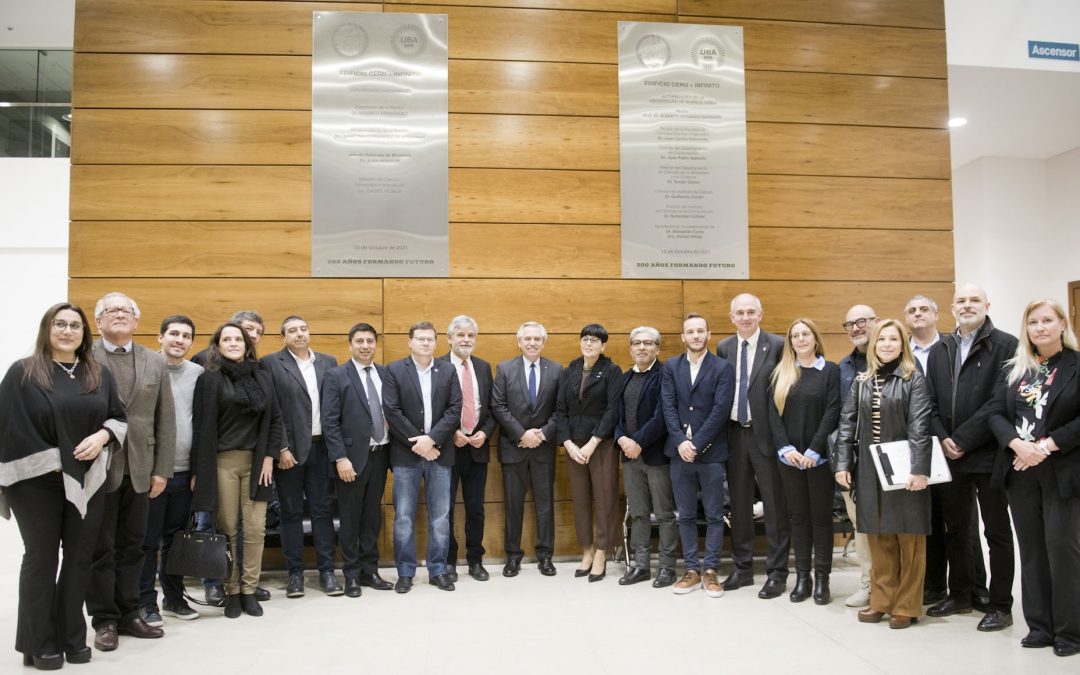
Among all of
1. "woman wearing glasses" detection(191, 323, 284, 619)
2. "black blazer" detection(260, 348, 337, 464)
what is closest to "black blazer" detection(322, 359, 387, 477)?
"black blazer" detection(260, 348, 337, 464)

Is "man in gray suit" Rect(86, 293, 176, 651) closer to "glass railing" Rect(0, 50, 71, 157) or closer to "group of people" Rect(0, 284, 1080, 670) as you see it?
"group of people" Rect(0, 284, 1080, 670)

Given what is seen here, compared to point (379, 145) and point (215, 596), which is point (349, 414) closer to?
point (215, 596)

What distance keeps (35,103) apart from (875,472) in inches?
348

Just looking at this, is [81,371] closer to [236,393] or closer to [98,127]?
[236,393]

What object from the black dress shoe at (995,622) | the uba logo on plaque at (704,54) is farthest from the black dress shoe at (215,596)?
the uba logo on plaque at (704,54)

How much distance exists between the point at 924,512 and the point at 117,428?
150 inches

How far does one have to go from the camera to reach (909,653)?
119 inches

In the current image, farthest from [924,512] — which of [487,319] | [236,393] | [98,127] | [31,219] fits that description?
[31,219]

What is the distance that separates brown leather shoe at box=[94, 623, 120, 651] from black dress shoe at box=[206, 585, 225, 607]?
0.62 m

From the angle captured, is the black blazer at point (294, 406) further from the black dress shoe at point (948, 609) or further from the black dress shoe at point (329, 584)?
the black dress shoe at point (948, 609)

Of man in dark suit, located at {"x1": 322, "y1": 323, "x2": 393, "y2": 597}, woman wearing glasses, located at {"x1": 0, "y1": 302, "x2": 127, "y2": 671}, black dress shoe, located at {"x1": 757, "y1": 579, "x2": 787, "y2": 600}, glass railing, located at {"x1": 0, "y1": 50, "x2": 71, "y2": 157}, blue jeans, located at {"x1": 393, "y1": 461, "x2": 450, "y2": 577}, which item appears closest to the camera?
woman wearing glasses, located at {"x1": 0, "y1": 302, "x2": 127, "y2": 671}

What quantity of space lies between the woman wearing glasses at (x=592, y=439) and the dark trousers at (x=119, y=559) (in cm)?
237

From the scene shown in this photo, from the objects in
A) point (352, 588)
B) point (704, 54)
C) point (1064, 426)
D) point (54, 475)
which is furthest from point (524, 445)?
point (704, 54)

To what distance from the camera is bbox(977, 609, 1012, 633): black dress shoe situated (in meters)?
3.31
